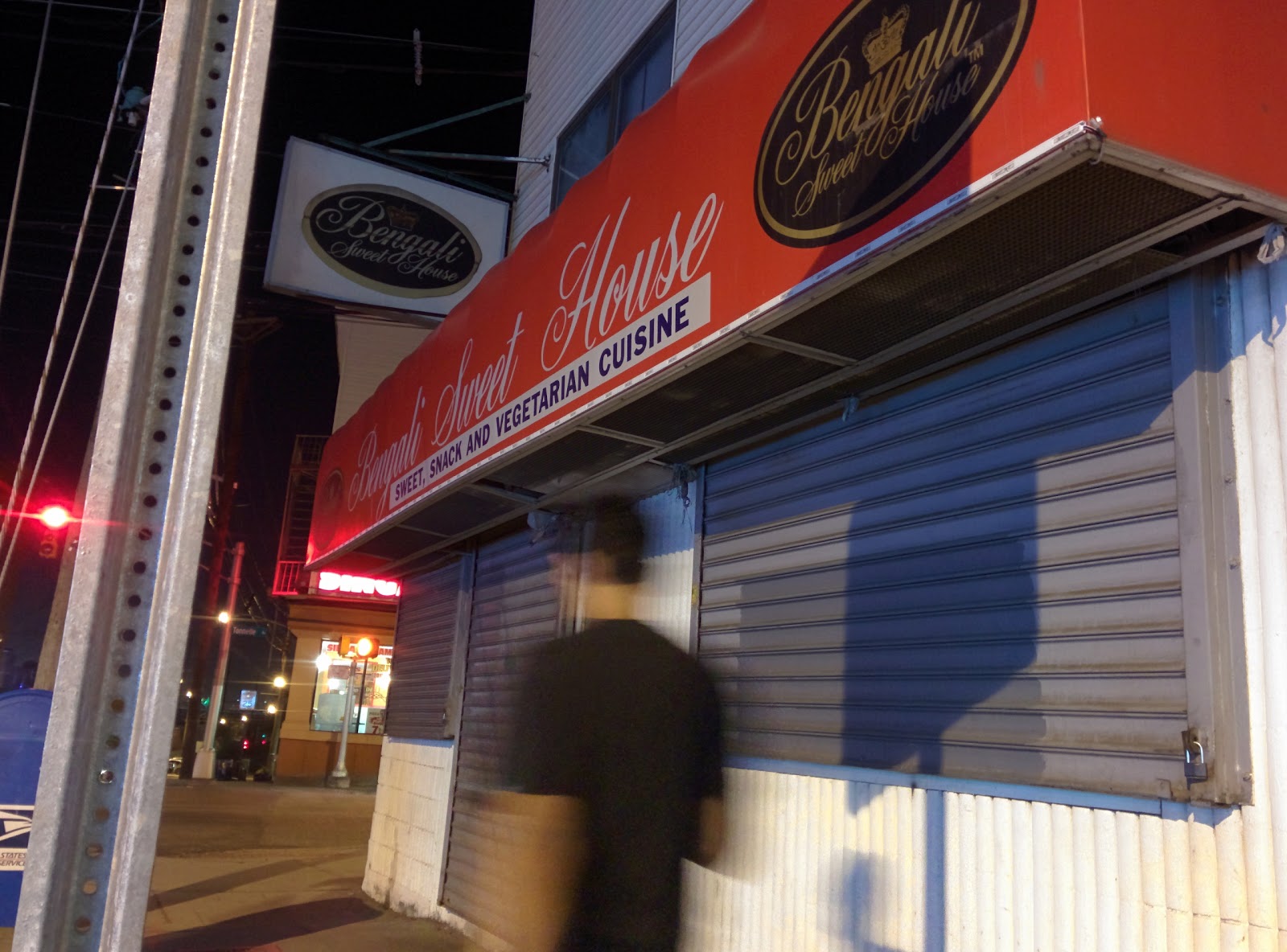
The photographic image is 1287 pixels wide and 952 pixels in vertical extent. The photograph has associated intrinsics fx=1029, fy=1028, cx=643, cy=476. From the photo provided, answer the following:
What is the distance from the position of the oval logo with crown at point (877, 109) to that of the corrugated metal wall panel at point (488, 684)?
4.39 m

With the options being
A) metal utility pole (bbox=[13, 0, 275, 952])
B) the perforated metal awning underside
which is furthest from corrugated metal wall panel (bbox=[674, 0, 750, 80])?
metal utility pole (bbox=[13, 0, 275, 952])

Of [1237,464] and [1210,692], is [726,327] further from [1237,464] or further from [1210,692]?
[1210,692]

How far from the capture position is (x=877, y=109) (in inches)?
126

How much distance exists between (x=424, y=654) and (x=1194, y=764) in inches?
323

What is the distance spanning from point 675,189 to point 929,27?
154 cm

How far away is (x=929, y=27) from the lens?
303cm

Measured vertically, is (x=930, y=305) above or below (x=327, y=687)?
above

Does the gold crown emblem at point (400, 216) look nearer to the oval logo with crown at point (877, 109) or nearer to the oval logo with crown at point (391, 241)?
the oval logo with crown at point (391, 241)

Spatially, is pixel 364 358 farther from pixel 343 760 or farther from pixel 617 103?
pixel 343 760

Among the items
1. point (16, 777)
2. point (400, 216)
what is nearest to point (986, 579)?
point (16, 777)

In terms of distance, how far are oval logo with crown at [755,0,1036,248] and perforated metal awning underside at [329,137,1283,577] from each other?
0.23m

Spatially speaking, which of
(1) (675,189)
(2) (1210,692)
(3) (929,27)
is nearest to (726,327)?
(1) (675,189)

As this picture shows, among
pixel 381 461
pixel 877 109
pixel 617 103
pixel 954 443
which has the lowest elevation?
pixel 954 443

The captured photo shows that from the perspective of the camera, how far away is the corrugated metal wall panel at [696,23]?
23.4 ft
